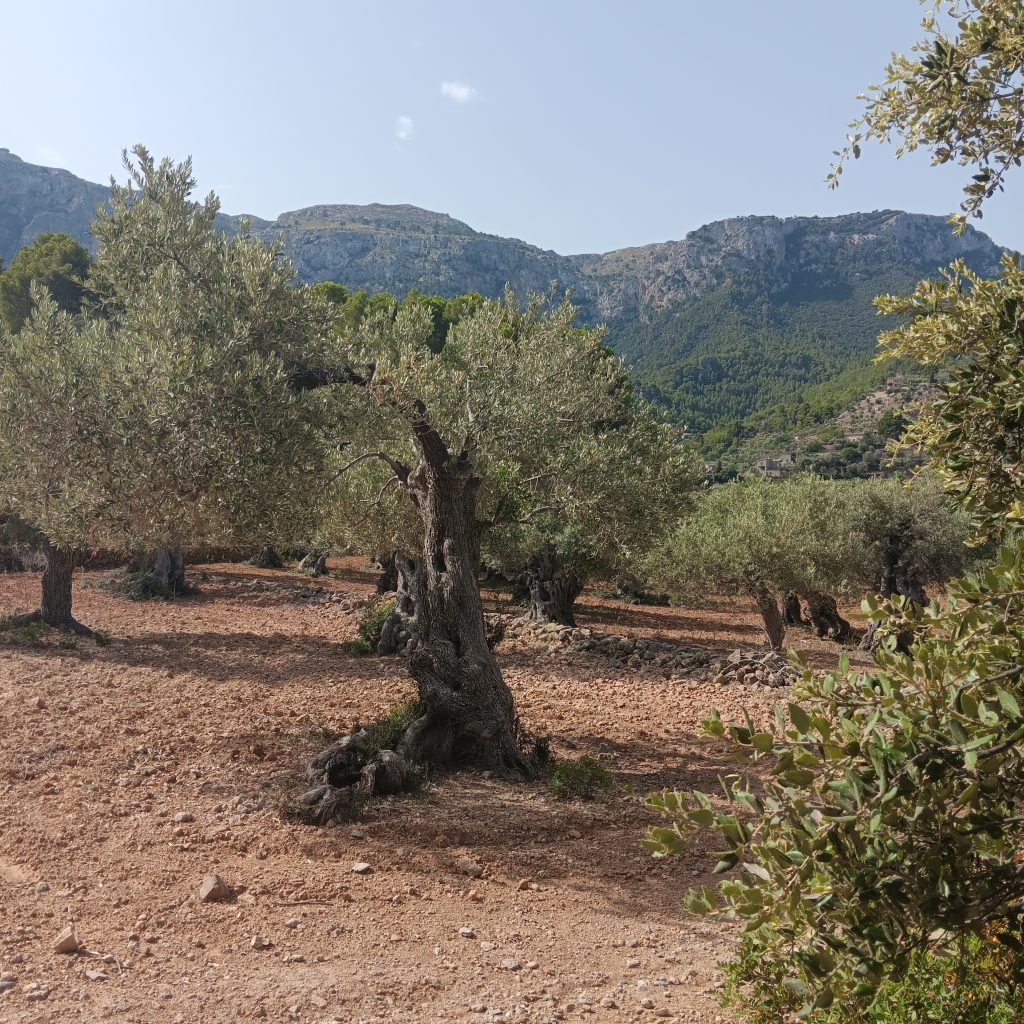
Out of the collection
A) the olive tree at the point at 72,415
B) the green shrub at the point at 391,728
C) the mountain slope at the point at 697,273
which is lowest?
the green shrub at the point at 391,728

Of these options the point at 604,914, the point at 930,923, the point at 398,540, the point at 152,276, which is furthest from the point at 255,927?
the point at 398,540

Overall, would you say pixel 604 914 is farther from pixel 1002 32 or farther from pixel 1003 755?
pixel 1002 32

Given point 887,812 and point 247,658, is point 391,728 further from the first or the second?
point 887,812

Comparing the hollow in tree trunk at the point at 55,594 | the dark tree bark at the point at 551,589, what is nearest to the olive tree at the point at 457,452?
the hollow in tree trunk at the point at 55,594

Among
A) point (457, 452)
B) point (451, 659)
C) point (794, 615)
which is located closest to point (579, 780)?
point (451, 659)

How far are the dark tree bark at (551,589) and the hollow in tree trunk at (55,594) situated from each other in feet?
33.6

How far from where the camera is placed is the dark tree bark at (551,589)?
20.6 meters

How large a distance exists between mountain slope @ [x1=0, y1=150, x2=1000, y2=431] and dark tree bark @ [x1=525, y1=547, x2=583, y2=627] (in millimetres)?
54090

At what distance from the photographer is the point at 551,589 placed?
821 inches

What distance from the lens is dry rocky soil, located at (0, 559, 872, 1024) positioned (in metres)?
4.65

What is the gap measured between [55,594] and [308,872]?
12266mm

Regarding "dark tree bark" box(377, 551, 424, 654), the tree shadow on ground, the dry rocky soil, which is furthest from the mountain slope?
the dry rocky soil

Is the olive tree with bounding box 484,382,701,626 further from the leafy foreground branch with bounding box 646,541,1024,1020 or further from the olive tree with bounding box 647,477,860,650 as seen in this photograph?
the leafy foreground branch with bounding box 646,541,1024,1020

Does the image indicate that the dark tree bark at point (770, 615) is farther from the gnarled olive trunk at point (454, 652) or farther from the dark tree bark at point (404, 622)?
the gnarled olive trunk at point (454, 652)
